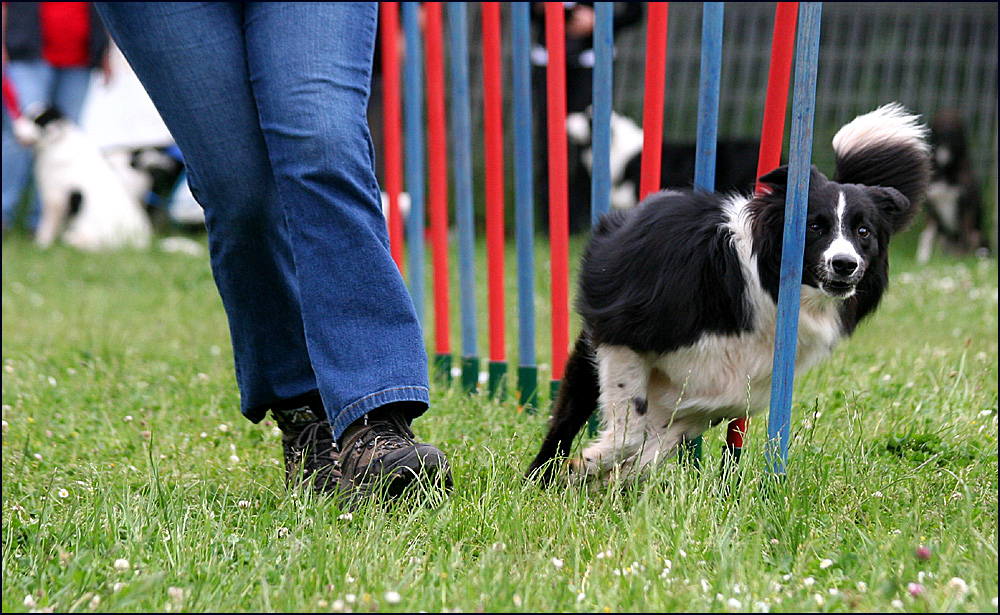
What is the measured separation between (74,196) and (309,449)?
6952 millimetres

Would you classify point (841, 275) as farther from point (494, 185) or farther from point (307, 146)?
point (494, 185)

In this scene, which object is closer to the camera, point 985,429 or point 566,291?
point 985,429

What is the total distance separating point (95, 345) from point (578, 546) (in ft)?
11.1

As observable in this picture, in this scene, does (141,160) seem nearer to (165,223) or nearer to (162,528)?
(165,223)

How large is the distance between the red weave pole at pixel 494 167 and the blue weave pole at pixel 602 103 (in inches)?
19.9

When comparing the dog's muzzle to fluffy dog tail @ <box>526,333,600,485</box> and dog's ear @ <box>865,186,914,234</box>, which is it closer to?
dog's ear @ <box>865,186,914,234</box>

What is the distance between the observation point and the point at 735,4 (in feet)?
32.7

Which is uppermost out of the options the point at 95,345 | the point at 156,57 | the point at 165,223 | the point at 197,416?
the point at 156,57

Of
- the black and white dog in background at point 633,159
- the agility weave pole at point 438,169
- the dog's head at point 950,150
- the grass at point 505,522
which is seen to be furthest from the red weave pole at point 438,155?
the dog's head at point 950,150

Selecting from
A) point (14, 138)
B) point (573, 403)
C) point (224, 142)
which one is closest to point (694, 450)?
point (573, 403)

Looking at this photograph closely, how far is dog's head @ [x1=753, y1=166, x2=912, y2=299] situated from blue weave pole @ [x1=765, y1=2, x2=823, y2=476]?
107 millimetres

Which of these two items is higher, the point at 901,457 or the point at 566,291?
the point at 566,291

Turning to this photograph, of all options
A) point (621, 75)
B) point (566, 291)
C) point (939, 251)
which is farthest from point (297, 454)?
point (621, 75)

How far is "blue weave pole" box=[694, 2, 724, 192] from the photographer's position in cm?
245
